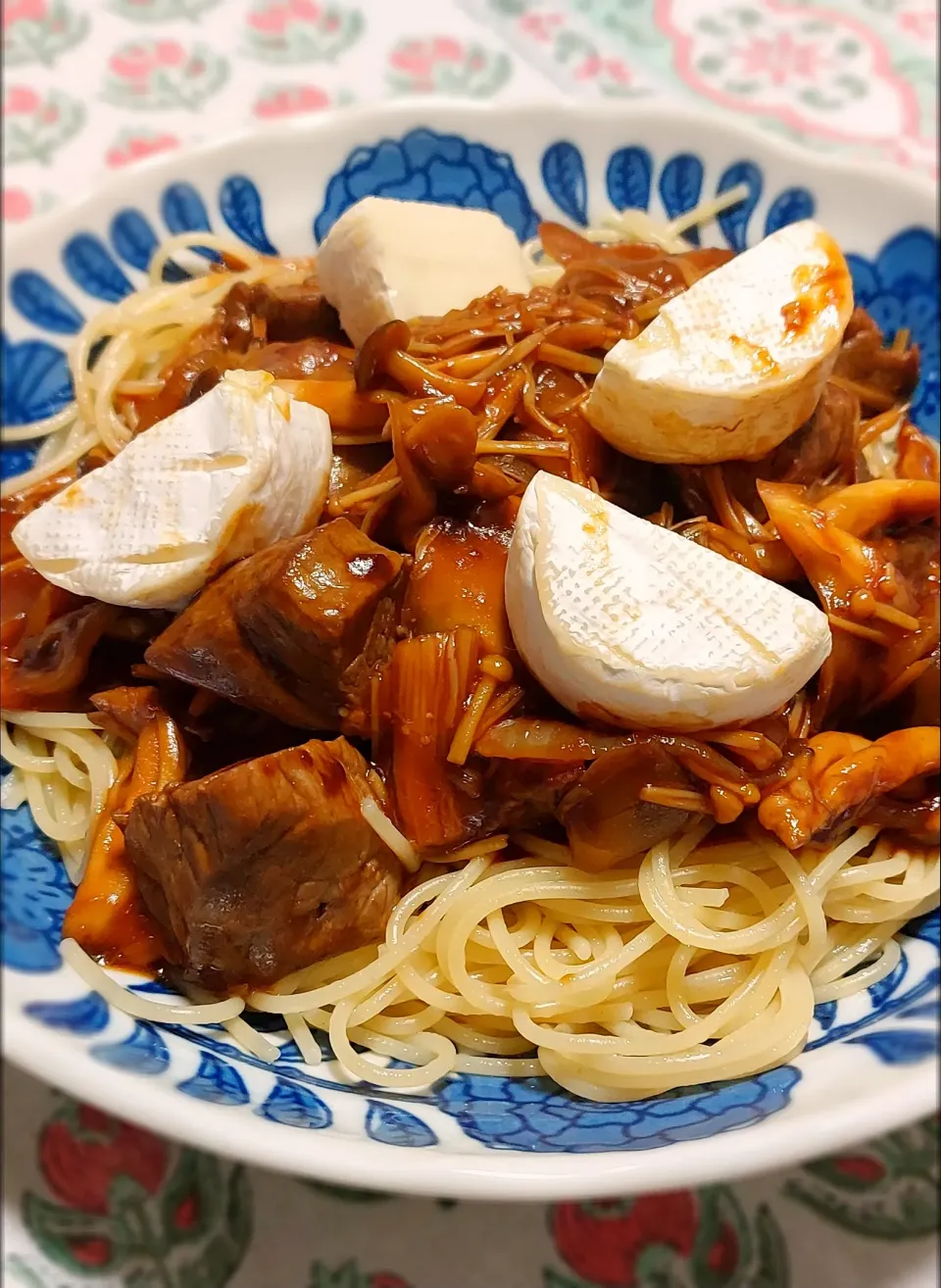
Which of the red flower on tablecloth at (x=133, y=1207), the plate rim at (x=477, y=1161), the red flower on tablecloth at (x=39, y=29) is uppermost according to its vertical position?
the red flower on tablecloth at (x=39, y=29)

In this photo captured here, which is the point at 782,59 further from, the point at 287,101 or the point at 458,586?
the point at 458,586

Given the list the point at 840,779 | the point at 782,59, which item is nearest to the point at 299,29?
the point at 782,59

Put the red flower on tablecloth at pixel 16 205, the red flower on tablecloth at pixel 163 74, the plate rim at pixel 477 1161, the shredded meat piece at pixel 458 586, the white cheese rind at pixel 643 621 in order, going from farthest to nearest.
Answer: the red flower on tablecloth at pixel 163 74, the red flower on tablecloth at pixel 16 205, the shredded meat piece at pixel 458 586, the white cheese rind at pixel 643 621, the plate rim at pixel 477 1161

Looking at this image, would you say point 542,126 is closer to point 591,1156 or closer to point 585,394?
point 585,394

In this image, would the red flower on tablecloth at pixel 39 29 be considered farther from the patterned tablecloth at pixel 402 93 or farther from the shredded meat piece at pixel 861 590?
the shredded meat piece at pixel 861 590

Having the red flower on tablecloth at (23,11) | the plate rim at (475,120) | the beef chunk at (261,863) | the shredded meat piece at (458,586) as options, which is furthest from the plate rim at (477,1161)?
the red flower on tablecloth at (23,11)

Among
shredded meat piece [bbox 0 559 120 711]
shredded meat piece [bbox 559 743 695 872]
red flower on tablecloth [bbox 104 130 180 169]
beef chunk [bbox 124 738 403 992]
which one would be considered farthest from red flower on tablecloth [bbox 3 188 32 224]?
shredded meat piece [bbox 559 743 695 872]

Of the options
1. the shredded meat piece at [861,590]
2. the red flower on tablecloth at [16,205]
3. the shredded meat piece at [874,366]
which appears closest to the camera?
the shredded meat piece at [861,590]
